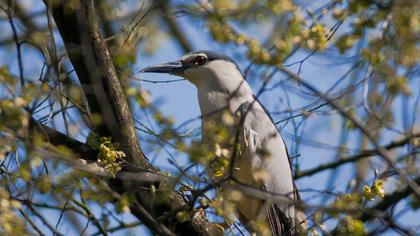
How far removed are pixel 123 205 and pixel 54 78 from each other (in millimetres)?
881

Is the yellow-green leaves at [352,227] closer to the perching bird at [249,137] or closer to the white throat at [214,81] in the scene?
the perching bird at [249,137]

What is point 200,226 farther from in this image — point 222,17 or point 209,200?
point 222,17

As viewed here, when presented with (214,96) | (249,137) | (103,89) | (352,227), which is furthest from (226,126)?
(214,96)

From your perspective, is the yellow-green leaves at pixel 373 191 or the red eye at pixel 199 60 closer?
the yellow-green leaves at pixel 373 191

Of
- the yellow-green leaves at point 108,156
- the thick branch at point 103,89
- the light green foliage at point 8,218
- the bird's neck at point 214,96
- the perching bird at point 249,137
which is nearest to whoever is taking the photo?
the light green foliage at point 8,218

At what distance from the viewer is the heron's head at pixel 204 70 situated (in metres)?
5.11

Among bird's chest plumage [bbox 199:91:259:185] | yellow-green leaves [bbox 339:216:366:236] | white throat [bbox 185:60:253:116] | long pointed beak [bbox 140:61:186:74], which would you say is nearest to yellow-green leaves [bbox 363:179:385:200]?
yellow-green leaves [bbox 339:216:366:236]

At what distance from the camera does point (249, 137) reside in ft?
14.6

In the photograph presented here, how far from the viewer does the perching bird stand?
14.4ft

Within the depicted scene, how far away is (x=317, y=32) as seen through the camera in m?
2.90

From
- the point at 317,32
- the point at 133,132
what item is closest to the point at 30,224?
the point at 133,132

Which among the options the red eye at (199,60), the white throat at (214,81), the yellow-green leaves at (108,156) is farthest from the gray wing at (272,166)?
the yellow-green leaves at (108,156)

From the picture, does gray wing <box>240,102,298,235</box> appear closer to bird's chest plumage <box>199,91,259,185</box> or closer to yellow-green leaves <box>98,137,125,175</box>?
bird's chest plumage <box>199,91,259,185</box>

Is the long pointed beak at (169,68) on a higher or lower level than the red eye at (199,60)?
lower
